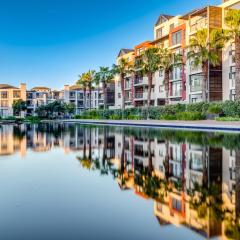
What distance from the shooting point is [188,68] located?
50.0 meters

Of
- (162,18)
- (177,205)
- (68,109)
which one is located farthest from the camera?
(68,109)

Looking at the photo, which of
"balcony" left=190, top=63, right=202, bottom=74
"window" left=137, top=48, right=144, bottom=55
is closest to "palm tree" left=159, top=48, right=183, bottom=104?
"balcony" left=190, top=63, right=202, bottom=74

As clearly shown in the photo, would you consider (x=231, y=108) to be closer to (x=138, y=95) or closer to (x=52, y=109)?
(x=138, y=95)

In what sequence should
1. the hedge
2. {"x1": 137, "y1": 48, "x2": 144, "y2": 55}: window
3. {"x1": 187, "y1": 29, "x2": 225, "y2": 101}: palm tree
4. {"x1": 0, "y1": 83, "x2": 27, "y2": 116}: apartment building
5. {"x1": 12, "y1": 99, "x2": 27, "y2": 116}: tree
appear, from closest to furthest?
the hedge, {"x1": 187, "y1": 29, "x2": 225, "y2": 101}: palm tree, {"x1": 137, "y1": 48, "x2": 144, "y2": 55}: window, {"x1": 12, "y1": 99, "x2": 27, "y2": 116}: tree, {"x1": 0, "y1": 83, "x2": 27, "y2": 116}: apartment building

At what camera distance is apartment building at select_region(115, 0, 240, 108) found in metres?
45.2

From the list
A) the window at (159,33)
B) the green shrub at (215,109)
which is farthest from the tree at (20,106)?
the green shrub at (215,109)

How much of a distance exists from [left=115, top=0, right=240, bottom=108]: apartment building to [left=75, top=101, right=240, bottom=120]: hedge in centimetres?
631

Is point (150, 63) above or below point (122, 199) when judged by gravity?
above

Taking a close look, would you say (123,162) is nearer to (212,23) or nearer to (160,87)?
(212,23)

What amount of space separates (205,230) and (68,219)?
195 cm

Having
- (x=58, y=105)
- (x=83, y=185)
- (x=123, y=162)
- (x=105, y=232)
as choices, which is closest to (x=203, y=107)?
(x=123, y=162)

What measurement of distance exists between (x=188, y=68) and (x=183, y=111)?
11651 mm

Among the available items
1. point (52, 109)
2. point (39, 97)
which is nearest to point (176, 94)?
point (52, 109)

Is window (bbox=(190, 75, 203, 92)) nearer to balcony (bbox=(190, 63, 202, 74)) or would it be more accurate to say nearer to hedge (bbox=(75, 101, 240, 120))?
balcony (bbox=(190, 63, 202, 74))
